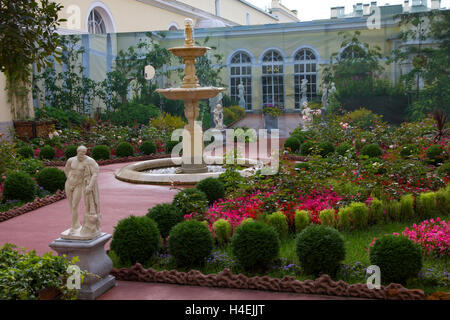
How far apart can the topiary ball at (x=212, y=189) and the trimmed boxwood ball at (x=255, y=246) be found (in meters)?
2.68

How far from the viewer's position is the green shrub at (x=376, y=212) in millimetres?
6455

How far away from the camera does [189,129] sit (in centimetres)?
1037

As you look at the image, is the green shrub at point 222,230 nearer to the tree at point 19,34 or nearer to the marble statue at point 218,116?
the tree at point 19,34

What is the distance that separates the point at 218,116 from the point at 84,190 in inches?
528

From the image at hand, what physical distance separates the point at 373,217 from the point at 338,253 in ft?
6.37

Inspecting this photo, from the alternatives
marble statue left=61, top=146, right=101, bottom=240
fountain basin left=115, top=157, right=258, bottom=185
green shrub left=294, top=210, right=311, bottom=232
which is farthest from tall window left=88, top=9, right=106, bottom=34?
marble statue left=61, top=146, right=101, bottom=240

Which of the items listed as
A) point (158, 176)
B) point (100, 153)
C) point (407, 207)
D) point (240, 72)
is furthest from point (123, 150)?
point (407, 207)

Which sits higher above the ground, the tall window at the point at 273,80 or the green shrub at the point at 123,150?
the tall window at the point at 273,80

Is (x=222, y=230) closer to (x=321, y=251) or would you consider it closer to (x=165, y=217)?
(x=165, y=217)

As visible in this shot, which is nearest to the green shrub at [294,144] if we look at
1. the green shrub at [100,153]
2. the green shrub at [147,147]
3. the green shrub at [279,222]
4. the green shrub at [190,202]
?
the green shrub at [147,147]

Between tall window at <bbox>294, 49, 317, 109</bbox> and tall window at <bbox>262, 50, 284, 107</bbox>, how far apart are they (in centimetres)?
57

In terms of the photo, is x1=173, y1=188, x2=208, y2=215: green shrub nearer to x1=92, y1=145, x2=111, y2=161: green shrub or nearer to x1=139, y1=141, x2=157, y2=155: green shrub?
x1=92, y1=145, x2=111, y2=161: green shrub

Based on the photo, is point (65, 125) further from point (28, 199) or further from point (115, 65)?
point (28, 199)

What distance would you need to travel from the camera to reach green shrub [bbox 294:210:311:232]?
6090mm
